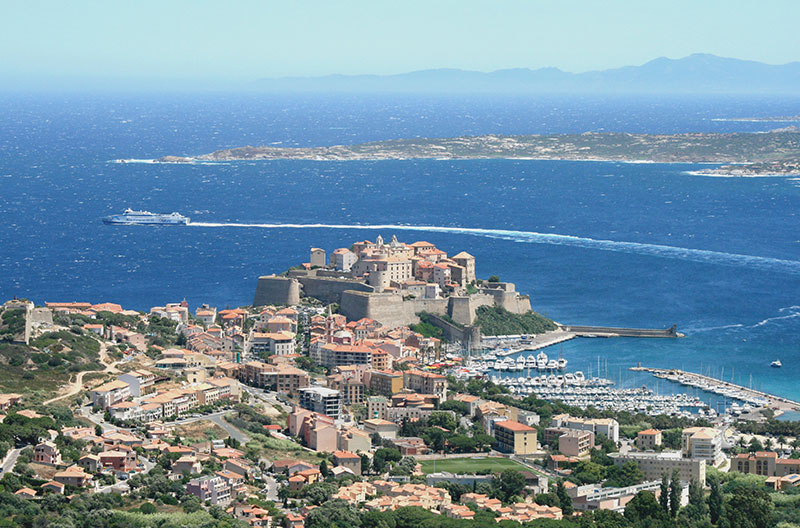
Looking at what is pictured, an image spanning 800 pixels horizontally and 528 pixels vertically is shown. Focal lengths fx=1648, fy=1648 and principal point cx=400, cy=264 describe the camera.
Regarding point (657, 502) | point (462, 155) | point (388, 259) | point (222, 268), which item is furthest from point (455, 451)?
point (462, 155)

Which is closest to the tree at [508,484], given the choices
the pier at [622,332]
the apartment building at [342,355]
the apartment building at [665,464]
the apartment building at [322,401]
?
the apartment building at [665,464]

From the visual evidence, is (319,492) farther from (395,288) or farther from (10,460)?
(395,288)

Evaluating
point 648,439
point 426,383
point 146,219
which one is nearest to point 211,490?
point 648,439

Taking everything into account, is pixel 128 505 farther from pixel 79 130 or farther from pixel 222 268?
pixel 79 130

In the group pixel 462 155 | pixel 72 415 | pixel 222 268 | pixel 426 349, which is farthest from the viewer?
pixel 462 155

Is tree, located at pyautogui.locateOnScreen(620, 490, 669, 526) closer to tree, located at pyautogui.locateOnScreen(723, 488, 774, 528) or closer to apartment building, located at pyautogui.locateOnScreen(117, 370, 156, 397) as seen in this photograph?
tree, located at pyautogui.locateOnScreen(723, 488, 774, 528)

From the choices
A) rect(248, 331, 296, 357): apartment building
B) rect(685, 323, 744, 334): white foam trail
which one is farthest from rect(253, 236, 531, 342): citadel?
rect(685, 323, 744, 334): white foam trail

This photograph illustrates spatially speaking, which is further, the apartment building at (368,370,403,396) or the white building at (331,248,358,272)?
the white building at (331,248,358,272)
